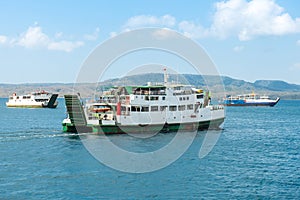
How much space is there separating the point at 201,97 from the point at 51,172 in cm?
4165

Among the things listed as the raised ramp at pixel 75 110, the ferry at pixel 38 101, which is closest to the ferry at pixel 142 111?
the raised ramp at pixel 75 110

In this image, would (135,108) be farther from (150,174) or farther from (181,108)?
(150,174)

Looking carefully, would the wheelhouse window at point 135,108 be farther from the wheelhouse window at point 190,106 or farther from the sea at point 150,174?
the wheelhouse window at point 190,106

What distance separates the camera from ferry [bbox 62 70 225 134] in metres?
60.8

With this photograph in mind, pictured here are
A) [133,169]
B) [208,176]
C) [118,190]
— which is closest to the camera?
[118,190]

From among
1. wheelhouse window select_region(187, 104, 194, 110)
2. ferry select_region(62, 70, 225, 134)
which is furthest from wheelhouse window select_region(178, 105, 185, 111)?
wheelhouse window select_region(187, 104, 194, 110)

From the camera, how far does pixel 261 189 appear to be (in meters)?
31.6

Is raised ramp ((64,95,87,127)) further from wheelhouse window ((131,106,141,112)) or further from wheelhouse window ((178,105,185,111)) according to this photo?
wheelhouse window ((178,105,185,111))

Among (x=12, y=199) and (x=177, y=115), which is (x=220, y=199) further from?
(x=177, y=115)

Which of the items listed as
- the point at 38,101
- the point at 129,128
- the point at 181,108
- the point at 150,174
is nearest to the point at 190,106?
the point at 181,108

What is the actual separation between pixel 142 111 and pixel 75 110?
480 inches

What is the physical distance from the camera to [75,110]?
59.6m

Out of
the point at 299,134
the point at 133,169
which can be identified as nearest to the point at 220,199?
the point at 133,169

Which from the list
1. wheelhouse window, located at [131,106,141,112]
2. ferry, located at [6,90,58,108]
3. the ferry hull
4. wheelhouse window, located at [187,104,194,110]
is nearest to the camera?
the ferry hull
